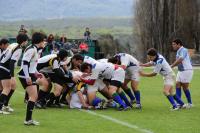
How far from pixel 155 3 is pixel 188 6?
3.46m

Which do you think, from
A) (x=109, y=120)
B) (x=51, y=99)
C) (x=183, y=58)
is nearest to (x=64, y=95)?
(x=51, y=99)

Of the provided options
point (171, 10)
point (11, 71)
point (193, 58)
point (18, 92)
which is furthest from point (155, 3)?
point (11, 71)

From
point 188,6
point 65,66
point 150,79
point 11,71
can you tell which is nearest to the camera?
point 11,71

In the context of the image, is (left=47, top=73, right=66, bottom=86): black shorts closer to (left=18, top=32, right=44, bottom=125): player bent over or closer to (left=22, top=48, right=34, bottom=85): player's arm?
(left=18, top=32, right=44, bottom=125): player bent over

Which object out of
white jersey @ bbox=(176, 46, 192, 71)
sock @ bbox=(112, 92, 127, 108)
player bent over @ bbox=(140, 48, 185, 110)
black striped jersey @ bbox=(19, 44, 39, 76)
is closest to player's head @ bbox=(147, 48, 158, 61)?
player bent over @ bbox=(140, 48, 185, 110)

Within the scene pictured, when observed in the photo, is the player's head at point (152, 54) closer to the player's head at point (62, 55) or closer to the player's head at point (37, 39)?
the player's head at point (62, 55)

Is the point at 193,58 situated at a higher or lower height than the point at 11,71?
lower

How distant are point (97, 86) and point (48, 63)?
1.41 metres

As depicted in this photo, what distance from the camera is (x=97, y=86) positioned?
653 inches

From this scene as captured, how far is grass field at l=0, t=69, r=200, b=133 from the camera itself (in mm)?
Result: 12625

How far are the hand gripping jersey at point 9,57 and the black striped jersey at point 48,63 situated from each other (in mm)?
1706

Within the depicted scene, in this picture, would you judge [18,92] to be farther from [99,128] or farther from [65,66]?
[99,128]

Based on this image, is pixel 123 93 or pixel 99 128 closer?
pixel 99 128

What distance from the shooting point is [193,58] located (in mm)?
46219
